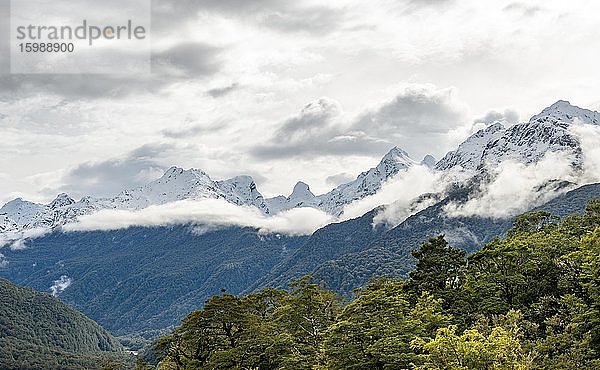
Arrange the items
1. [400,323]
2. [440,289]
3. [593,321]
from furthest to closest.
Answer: [440,289] → [400,323] → [593,321]

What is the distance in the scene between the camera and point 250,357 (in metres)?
73.0

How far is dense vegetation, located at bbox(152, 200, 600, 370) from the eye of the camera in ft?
190

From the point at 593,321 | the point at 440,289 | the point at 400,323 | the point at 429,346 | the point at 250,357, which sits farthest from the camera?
the point at 440,289

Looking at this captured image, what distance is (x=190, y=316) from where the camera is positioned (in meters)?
78.9

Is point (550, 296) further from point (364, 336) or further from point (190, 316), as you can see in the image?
point (190, 316)

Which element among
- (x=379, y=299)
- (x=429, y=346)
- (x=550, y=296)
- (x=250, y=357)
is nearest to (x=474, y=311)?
(x=550, y=296)

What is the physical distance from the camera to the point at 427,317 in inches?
2623

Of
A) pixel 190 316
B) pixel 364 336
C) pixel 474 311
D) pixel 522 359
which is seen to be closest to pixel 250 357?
pixel 190 316

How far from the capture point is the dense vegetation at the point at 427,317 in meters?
58.1

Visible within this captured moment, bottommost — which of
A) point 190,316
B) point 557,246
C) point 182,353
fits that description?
point 182,353

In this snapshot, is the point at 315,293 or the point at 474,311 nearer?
the point at 474,311

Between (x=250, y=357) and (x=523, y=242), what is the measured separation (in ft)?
127

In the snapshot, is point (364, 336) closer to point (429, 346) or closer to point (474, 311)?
point (429, 346)

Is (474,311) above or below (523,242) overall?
below
